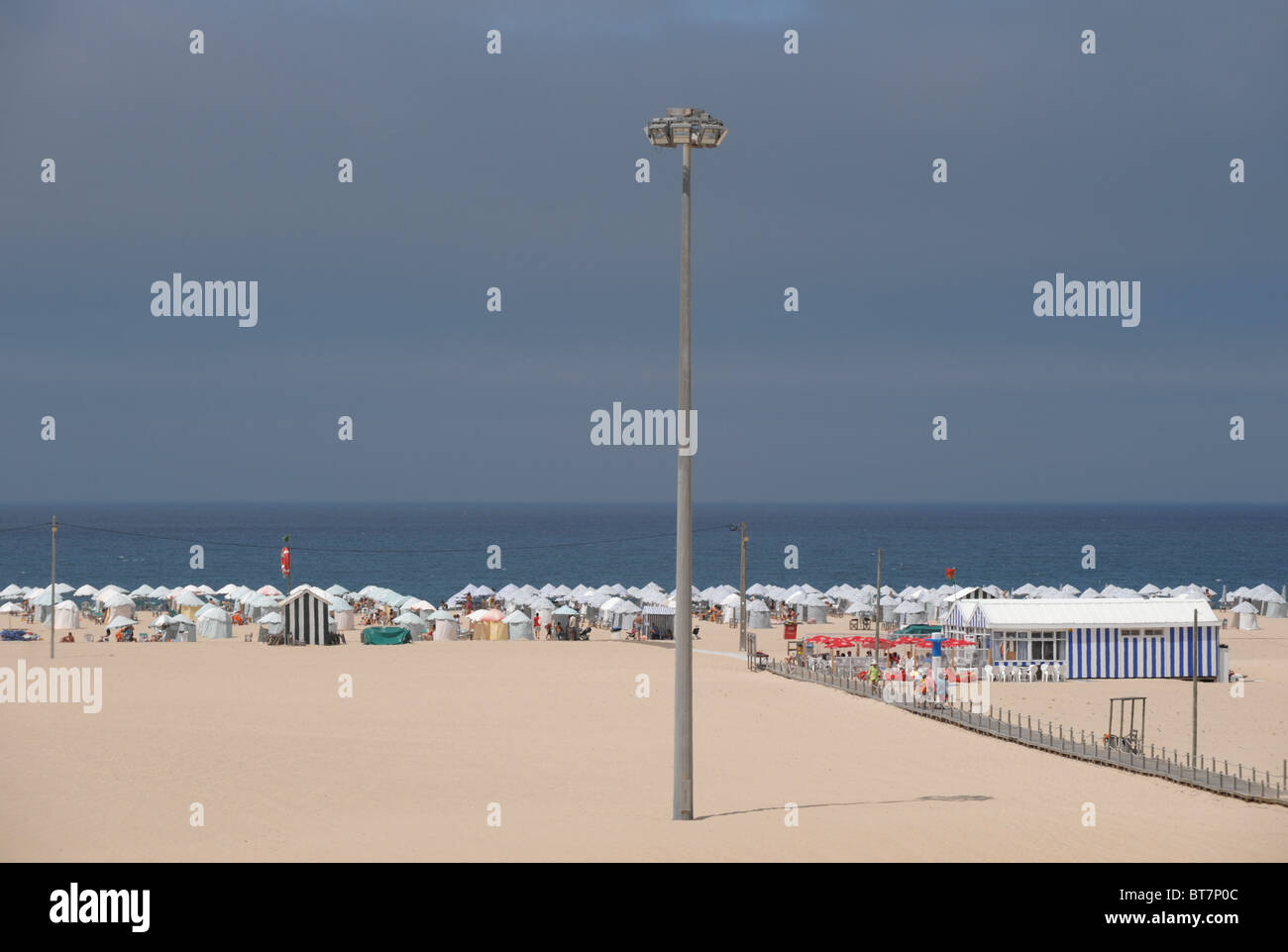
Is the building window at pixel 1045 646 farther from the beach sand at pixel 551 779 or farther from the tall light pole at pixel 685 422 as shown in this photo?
the tall light pole at pixel 685 422

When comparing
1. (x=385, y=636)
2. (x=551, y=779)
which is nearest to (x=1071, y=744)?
(x=551, y=779)

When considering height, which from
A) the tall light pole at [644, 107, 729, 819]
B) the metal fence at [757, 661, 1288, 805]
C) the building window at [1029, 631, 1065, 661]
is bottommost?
the metal fence at [757, 661, 1288, 805]

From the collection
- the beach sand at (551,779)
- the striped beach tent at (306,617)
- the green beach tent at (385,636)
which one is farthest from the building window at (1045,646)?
the striped beach tent at (306,617)

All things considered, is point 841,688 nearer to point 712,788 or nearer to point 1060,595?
point 712,788

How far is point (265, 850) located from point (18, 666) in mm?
32907

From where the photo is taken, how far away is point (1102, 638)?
46406 millimetres

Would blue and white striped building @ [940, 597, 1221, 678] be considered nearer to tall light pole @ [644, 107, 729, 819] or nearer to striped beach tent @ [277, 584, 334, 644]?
striped beach tent @ [277, 584, 334, 644]

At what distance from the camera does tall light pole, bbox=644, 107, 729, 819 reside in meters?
17.1

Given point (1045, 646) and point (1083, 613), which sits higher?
point (1083, 613)

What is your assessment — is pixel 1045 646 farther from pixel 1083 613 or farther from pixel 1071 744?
pixel 1071 744

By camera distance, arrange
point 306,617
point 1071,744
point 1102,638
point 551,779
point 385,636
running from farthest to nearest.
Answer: point 385,636
point 306,617
point 1102,638
point 1071,744
point 551,779

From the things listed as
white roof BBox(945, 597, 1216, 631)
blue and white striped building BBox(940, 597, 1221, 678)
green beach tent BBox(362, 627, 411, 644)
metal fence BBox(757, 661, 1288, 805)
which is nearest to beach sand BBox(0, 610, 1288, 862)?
metal fence BBox(757, 661, 1288, 805)

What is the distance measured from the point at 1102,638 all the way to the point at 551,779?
93.8 ft

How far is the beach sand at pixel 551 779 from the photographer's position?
53.0 ft
